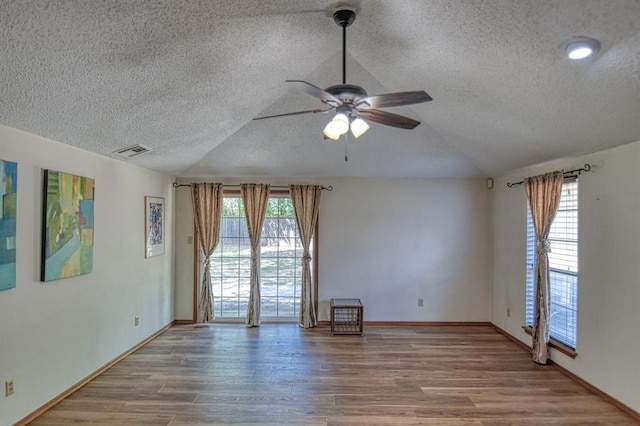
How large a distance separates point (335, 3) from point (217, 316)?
15.8 feet

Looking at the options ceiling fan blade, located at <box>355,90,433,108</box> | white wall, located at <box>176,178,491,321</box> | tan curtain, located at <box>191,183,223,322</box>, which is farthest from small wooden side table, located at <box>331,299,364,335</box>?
ceiling fan blade, located at <box>355,90,433,108</box>

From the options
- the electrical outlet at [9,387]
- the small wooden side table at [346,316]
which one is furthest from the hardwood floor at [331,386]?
the electrical outlet at [9,387]

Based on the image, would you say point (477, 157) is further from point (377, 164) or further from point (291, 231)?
point (291, 231)

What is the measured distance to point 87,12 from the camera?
6.12 ft

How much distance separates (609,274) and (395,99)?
2.76m

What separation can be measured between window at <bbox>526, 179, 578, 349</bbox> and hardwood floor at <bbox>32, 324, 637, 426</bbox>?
0.50 m

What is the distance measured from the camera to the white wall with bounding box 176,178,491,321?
5.46 m

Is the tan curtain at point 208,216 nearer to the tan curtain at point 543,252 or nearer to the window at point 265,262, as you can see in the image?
the window at point 265,262

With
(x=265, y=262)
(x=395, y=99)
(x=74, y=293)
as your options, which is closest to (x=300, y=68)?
(x=395, y=99)

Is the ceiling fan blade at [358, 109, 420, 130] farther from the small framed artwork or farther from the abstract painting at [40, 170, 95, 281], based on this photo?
the small framed artwork

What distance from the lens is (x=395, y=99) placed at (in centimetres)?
215

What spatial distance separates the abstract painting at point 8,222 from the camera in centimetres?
252

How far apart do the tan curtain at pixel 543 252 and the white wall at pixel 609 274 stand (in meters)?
0.17

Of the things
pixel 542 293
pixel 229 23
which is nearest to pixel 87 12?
pixel 229 23
